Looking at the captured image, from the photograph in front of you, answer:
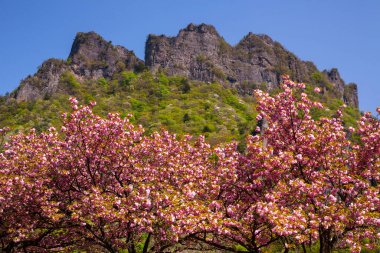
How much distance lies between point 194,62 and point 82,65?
37.3 metres

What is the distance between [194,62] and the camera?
143m

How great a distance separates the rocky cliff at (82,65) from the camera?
116 meters

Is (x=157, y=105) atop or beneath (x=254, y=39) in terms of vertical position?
beneath

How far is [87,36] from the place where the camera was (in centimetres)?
14275

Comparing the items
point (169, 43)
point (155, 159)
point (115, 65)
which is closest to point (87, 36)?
point (115, 65)

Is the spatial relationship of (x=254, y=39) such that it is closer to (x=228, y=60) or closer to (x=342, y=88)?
(x=228, y=60)

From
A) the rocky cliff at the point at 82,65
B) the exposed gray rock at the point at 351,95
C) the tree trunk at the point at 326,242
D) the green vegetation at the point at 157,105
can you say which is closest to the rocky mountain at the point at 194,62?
the rocky cliff at the point at 82,65

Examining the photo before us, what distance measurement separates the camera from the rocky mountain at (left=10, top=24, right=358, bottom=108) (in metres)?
134

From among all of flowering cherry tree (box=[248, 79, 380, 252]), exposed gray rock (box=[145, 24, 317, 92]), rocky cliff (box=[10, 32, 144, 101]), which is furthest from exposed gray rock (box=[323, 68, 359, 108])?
flowering cherry tree (box=[248, 79, 380, 252])

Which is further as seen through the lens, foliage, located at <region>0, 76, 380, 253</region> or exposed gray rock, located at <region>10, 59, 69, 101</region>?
exposed gray rock, located at <region>10, 59, 69, 101</region>


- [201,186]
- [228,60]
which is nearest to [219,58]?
[228,60]

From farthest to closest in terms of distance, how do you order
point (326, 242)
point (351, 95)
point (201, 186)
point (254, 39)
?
point (351, 95), point (254, 39), point (201, 186), point (326, 242)

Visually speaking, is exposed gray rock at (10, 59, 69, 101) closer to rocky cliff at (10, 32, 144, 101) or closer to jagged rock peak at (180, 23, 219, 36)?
rocky cliff at (10, 32, 144, 101)

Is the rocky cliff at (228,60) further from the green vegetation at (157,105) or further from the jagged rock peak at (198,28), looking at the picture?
the green vegetation at (157,105)
